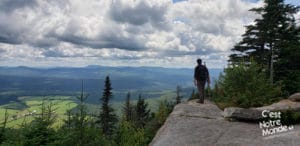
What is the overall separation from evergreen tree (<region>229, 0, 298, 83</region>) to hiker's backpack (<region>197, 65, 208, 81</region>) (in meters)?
18.0

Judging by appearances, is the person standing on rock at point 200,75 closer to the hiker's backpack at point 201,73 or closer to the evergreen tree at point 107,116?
the hiker's backpack at point 201,73

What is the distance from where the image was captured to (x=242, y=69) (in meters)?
20.4

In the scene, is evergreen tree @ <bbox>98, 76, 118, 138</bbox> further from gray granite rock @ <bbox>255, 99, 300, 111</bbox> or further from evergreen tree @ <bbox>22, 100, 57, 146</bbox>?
evergreen tree @ <bbox>22, 100, 57, 146</bbox>

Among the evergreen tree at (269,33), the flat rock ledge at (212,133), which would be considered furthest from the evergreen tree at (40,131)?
the evergreen tree at (269,33)

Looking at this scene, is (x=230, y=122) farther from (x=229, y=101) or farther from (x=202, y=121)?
(x=229, y=101)

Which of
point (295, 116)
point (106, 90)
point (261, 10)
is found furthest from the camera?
point (106, 90)

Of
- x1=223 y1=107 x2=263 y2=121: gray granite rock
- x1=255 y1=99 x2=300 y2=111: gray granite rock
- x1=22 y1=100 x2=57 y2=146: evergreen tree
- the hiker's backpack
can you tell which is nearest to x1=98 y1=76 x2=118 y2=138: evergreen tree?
the hiker's backpack

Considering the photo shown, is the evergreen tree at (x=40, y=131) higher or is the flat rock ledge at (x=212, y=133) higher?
the evergreen tree at (x=40, y=131)

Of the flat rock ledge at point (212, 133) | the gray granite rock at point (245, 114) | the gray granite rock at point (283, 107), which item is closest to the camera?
the flat rock ledge at point (212, 133)

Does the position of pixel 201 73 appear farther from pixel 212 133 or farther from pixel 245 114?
pixel 212 133

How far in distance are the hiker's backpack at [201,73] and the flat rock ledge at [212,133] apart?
2918 millimetres

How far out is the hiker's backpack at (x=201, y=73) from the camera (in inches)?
703

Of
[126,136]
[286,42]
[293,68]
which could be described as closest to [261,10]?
[286,42]

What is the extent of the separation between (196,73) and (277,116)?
6.16m
